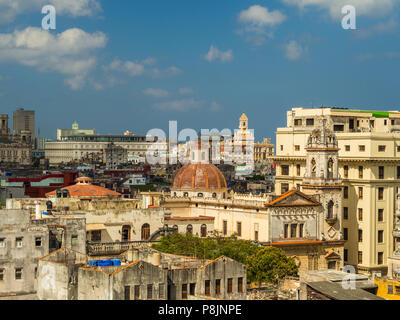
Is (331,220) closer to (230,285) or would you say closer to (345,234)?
(345,234)

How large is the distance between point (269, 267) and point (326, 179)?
18508 mm

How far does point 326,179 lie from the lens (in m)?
82.6

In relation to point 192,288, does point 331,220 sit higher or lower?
higher

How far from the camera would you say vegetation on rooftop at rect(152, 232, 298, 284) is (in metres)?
65.6

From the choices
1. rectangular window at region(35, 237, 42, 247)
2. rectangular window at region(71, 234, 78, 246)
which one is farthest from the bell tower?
rectangular window at region(35, 237, 42, 247)

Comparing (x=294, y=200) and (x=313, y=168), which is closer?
(x=294, y=200)

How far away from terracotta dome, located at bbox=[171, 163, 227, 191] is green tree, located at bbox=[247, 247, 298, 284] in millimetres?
25569

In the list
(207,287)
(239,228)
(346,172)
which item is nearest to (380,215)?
(346,172)

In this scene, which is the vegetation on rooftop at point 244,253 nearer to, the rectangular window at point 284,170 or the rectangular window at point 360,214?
the rectangular window at point 360,214

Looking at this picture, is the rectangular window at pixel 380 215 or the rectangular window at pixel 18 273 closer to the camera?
the rectangular window at pixel 18 273

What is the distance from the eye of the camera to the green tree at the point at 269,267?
6550cm

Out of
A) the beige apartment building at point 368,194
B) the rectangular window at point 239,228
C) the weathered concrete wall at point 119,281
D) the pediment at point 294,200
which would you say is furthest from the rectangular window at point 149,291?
the beige apartment building at point 368,194

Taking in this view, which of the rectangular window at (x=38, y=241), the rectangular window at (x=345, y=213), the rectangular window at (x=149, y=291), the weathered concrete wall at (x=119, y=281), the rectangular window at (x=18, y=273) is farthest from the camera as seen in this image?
the rectangular window at (x=345, y=213)
